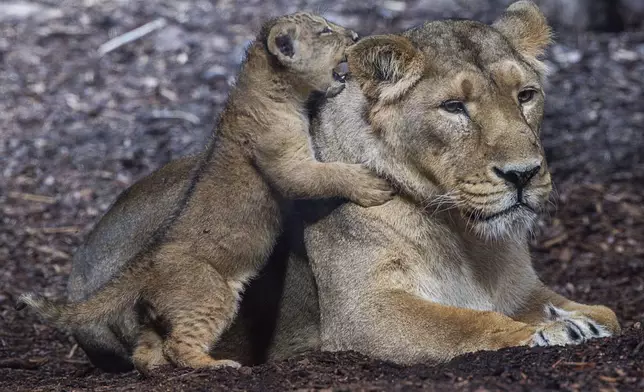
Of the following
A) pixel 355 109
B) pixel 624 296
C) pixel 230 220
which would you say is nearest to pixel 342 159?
pixel 355 109

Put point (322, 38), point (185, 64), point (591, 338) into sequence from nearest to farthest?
point (591, 338)
point (322, 38)
point (185, 64)

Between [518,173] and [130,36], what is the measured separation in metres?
8.44

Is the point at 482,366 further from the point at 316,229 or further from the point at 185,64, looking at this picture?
the point at 185,64

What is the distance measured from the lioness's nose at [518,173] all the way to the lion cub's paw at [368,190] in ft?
2.17

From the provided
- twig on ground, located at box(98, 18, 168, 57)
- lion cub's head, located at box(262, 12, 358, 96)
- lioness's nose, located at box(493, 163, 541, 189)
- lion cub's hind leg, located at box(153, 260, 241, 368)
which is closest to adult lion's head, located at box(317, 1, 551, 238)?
lioness's nose, located at box(493, 163, 541, 189)

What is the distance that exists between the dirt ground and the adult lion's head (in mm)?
808

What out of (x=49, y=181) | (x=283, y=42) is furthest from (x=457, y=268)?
(x=49, y=181)

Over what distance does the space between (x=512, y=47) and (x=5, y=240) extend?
507 centimetres

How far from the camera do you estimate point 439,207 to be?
566 cm

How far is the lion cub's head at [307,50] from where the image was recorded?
6363mm

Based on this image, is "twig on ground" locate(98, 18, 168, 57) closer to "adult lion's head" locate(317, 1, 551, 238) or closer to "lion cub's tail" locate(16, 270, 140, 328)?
"lion cub's tail" locate(16, 270, 140, 328)

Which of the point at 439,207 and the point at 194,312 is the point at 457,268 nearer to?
the point at 439,207

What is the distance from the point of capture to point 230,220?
236 inches

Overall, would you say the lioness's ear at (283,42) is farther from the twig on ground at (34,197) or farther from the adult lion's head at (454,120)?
the twig on ground at (34,197)
